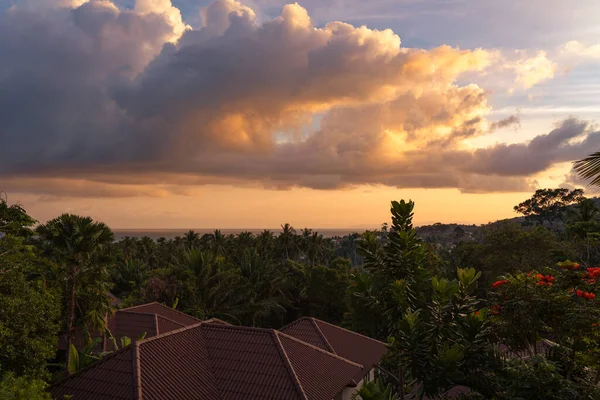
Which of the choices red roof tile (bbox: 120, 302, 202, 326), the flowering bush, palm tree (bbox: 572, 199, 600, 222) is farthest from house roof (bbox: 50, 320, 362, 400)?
palm tree (bbox: 572, 199, 600, 222)

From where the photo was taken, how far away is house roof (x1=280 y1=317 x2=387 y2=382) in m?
29.7

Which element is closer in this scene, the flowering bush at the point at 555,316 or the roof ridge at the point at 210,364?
the flowering bush at the point at 555,316

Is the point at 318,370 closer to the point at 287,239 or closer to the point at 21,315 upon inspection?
the point at 21,315

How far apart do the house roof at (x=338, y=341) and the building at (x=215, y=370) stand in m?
5.44

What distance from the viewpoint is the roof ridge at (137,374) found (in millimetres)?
16867

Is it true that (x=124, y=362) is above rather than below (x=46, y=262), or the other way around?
below

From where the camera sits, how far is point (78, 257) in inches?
982

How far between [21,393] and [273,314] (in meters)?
50.2

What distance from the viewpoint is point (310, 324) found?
32.2 metres

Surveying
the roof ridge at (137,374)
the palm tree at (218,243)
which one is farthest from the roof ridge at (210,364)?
the palm tree at (218,243)

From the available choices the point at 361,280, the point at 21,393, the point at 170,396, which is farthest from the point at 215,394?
the point at 361,280

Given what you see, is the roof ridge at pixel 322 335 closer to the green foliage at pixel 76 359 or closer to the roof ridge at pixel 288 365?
the roof ridge at pixel 288 365

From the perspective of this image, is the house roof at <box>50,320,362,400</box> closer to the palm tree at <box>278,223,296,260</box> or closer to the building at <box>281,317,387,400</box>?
the building at <box>281,317,387,400</box>

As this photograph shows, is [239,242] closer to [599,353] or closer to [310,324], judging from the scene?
[310,324]
